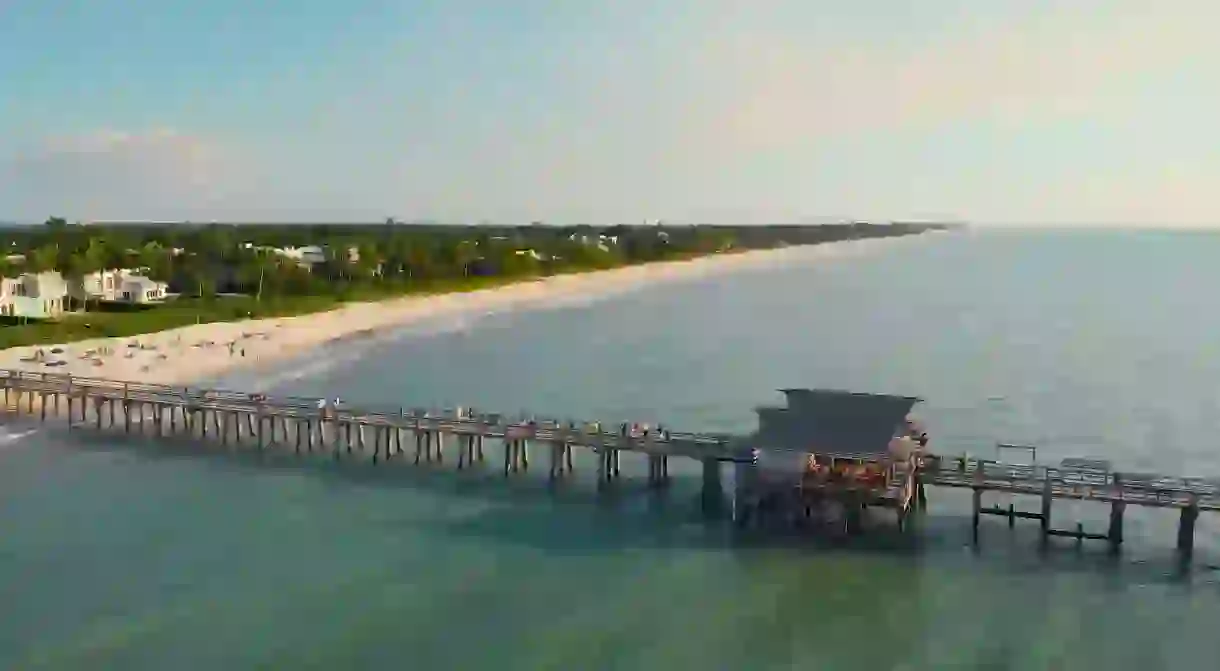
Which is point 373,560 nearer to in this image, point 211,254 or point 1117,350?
point 1117,350

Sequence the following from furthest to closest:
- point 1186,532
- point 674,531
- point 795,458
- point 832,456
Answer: point 674,531 < point 795,458 < point 832,456 < point 1186,532

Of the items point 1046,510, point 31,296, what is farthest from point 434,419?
point 31,296

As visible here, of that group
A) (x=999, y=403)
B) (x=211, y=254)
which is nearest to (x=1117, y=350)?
(x=999, y=403)

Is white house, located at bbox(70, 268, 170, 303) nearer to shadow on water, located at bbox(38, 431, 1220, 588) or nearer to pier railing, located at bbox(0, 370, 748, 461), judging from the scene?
pier railing, located at bbox(0, 370, 748, 461)

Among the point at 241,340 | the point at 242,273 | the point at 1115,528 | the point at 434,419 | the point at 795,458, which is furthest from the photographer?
the point at 242,273

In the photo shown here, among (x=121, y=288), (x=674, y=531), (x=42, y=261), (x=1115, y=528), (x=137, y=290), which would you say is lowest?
(x=674, y=531)

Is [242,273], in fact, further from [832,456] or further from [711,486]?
[832,456]
